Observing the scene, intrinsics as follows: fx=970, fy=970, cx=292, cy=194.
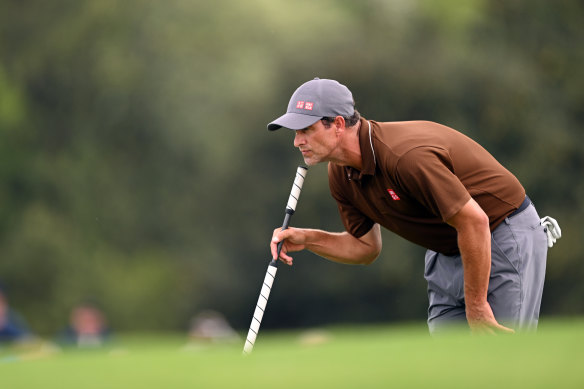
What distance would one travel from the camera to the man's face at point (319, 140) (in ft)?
18.0

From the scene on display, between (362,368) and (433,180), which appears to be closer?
(362,368)

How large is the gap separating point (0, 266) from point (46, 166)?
4324 mm

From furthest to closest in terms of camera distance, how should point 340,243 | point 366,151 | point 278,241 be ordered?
point 340,243 → point 278,241 → point 366,151

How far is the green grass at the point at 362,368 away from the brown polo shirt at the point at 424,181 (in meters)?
1.03

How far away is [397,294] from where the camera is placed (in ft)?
87.5

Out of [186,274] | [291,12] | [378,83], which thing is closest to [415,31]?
[378,83]

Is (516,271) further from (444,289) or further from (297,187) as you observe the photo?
(297,187)

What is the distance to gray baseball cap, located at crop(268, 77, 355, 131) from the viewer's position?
215 inches

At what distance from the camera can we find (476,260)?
16.3ft

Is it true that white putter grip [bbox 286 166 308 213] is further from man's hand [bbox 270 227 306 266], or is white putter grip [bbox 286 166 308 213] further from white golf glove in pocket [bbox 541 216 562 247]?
white golf glove in pocket [bbox 541 216 562 247]

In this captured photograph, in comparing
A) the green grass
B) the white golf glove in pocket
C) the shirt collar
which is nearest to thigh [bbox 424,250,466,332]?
the white golf glove in pocket

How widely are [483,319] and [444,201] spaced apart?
71 cm

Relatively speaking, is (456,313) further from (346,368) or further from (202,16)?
(202,16)

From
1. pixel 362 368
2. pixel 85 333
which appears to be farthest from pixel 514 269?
pixel 85 333
